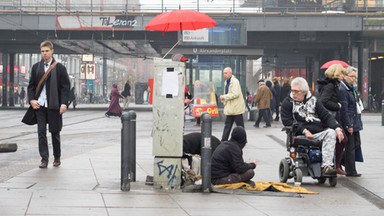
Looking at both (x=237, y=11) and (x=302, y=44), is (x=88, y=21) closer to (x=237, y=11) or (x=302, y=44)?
(x=237, y=11)

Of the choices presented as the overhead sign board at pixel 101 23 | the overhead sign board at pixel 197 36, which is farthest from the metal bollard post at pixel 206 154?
the overhead sign board at pixel 101 23

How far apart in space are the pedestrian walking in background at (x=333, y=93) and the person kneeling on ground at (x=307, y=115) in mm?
491

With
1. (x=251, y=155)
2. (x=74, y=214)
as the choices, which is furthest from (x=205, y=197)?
(x=251, y=155)

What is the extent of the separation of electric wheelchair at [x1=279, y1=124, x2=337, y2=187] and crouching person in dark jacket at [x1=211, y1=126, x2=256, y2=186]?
35.5 inches

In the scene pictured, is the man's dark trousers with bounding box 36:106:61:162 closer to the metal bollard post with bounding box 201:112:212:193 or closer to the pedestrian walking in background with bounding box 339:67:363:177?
the metal bollard post with bounding box 201:112:212:193

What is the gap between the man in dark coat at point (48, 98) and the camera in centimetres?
1130

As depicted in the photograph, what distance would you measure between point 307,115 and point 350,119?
3.92 ft

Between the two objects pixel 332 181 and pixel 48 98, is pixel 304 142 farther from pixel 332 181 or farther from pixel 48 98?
pixel 48 98

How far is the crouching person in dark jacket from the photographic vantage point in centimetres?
949

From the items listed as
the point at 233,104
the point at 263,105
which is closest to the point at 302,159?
the point at 233,104

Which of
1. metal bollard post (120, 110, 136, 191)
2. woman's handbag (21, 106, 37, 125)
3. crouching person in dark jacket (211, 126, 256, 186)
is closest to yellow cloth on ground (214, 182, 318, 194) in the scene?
crouching person in dark jacket (211, 126, 256, 186)

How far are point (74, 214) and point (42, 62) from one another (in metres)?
4.81

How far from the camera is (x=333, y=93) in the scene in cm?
1119

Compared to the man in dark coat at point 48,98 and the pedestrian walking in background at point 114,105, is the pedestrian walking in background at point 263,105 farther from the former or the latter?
the man in dark coat at point 48,98
